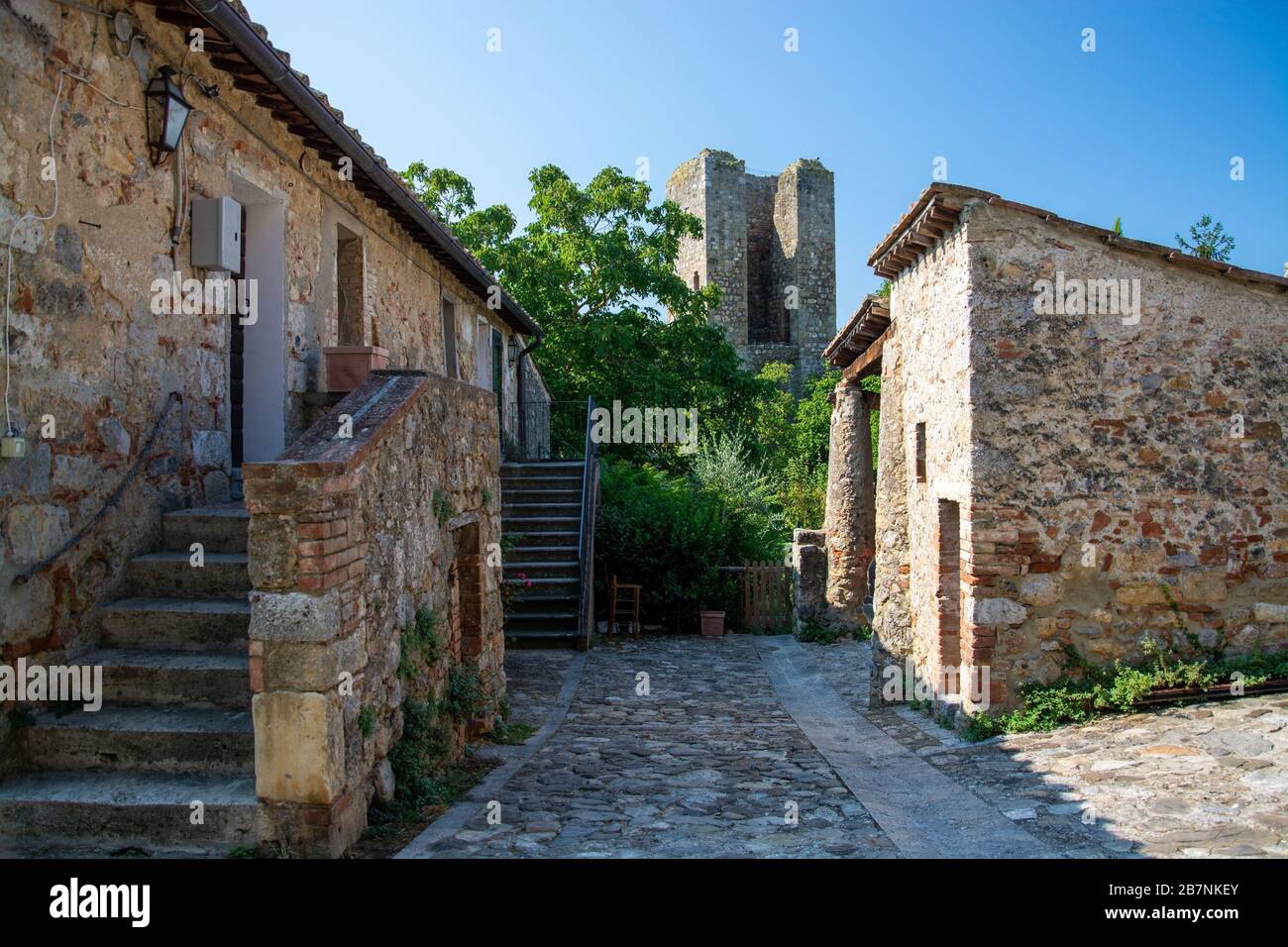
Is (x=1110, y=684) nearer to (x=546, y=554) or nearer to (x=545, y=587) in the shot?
(x=545, y=587)

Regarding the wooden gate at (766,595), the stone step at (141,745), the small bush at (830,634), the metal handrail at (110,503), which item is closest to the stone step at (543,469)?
the wooden gate at (766,595)

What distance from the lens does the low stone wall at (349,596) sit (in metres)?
3.99

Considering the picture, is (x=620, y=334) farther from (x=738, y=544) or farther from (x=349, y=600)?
(x=349, y=600)

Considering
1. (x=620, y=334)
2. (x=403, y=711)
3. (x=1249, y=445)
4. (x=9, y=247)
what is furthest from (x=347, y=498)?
(x=620, y=334)

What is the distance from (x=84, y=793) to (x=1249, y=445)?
7.28m

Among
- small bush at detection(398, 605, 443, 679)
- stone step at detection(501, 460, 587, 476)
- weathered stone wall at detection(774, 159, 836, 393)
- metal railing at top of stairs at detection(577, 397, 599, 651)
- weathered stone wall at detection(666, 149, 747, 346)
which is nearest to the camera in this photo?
small bush at detection(398, 605, 443, 679)

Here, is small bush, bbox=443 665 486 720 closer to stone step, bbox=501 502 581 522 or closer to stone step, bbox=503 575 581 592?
stone step, bbox=503 575 581 592

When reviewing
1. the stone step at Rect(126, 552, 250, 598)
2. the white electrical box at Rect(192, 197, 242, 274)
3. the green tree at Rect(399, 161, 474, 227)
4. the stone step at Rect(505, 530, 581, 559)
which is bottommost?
the stone step at Rect(505, 530, 581, 559)

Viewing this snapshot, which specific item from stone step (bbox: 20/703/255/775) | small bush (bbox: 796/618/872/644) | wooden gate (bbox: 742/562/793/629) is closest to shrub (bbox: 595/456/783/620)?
wooden gate (bbox: 742/562/793/629)

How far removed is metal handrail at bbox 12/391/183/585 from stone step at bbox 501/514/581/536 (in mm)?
8545

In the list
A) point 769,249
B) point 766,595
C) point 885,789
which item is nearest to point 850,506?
point 766,595

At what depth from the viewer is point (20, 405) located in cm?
429

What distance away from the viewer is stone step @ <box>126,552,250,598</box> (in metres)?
5.07

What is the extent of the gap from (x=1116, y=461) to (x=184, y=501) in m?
6.04
